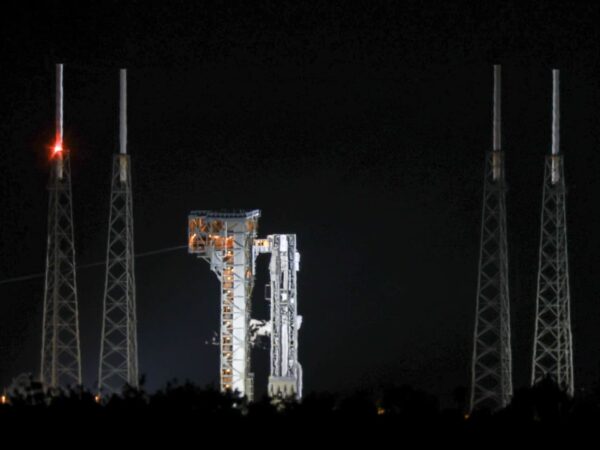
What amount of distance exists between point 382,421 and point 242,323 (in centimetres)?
1584

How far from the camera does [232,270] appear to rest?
41.6 m

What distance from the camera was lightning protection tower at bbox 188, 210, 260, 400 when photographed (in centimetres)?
4134

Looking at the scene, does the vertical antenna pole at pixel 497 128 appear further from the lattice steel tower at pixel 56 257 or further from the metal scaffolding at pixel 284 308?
the lattice steel tower at pixel 56 257

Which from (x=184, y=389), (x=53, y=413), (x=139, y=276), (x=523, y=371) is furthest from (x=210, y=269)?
(x=53, y=413)

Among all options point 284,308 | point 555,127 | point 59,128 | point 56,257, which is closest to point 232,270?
point 284,308

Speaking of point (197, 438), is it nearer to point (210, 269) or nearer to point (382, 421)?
point (382, 421)

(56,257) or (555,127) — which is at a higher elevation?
(555,127)

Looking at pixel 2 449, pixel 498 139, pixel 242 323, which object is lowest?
pixel 2 449

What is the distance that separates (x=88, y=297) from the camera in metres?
44.0

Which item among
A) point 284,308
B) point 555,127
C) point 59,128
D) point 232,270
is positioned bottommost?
point 284,308

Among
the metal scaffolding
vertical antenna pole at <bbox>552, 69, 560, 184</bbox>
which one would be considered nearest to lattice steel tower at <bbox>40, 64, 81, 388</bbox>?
the metal scaffolding

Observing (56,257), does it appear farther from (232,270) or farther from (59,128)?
(232,270)

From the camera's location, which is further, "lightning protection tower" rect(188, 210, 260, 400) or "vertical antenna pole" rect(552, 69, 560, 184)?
"lightning protection tower" rect(188, 210, 260, 400)

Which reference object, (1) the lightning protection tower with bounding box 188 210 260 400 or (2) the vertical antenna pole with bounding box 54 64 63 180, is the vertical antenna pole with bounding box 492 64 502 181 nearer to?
(1) the lightning protection tower with bounding box 188 210 260 400
